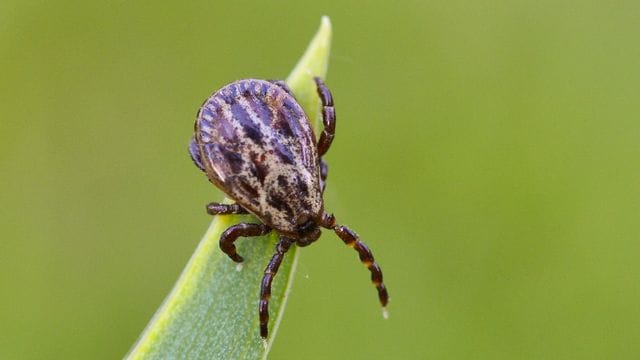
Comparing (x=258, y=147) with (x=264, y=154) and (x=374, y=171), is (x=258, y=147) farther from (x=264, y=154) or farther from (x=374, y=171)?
(x=374, y=171)

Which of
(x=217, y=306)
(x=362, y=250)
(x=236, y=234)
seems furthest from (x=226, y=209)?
(x=362, y=250)

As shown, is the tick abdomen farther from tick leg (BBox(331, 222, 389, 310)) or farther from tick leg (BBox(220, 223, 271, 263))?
tick leg (BBox(331, 222, 389, 310))

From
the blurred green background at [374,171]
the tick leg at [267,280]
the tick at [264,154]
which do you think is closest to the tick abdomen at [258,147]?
the tick at [264,154]

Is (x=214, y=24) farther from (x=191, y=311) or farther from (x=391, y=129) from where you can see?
(x=191, y=311)

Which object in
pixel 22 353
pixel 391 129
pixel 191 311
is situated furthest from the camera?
pixel 391 129

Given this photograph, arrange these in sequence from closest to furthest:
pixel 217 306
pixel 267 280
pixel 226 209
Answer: pixel 217 306 → pixel 267 280 → pixel 226 209

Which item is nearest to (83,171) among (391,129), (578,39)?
(391,129)

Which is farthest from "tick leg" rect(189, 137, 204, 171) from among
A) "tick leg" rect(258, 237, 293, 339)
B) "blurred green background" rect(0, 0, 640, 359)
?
"blurred green background" rect(0, 0, 640, 359)
